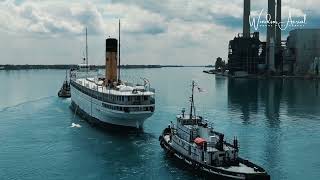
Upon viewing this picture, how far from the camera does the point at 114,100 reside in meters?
99.2

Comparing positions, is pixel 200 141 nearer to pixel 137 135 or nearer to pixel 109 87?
pixel 137 135

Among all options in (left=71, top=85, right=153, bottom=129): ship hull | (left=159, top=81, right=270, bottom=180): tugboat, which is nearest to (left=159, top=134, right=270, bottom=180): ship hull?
(left=159, top=81, right=270, bottom=180): tugboat

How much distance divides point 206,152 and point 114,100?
37054 millimetres

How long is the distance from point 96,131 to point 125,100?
38.9 ft

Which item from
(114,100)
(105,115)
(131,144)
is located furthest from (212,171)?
(105,115)

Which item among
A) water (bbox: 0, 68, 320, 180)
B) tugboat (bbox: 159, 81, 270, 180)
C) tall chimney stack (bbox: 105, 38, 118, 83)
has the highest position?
tall chimney stack (bbox: 105, 38, 118, 83)

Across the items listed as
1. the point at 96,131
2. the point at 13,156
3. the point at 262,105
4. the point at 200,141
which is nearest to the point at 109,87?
the point at 96,131

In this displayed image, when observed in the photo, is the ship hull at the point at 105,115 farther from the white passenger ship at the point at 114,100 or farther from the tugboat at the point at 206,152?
the tugboat at the point at 206,152

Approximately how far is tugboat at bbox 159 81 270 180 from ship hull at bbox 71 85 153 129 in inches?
671

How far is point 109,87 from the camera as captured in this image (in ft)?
362

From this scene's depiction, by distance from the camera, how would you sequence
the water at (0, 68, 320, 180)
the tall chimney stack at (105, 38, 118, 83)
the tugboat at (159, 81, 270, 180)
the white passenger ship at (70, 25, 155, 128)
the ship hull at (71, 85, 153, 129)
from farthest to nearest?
the tall chimney stack at (105, 38, 118, 83), the ship hull at (71, 85, 153, 129), the white passenger ship at (70, 25, 155, 128), the water at (0, 68, 320, 180), the tugboat at (159, 81, 270, 180)

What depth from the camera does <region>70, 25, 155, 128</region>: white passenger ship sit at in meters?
96.1

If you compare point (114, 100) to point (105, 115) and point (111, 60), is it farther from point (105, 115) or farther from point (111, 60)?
point (111, 60)

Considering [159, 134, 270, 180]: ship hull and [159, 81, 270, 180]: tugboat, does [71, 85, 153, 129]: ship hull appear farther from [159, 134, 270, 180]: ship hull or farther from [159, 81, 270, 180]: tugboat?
[159, 134, 270, 180]: ship hull
